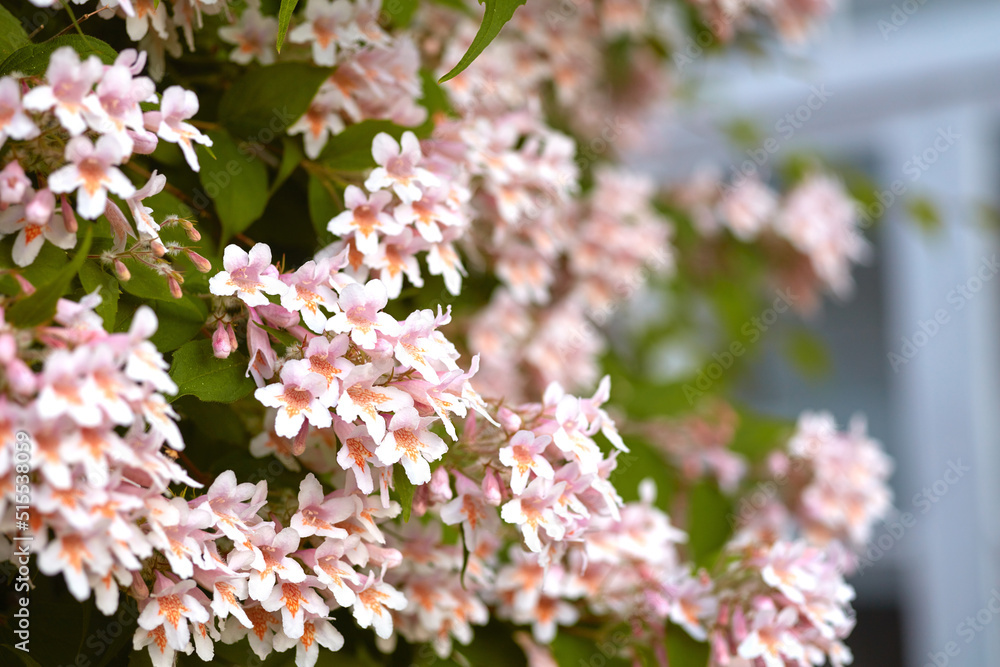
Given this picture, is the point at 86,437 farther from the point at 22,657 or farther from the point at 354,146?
the point at 354,146

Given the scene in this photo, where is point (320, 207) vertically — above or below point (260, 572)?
above

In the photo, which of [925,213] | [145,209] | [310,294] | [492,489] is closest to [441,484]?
[492,489]

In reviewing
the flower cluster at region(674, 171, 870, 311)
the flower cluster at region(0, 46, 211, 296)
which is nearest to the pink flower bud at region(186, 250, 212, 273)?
the flower cluster at region(0, 46, 211, 296)

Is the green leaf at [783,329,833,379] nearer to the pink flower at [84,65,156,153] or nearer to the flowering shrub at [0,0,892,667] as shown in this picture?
the flowering shrub at [0,0,892,667]

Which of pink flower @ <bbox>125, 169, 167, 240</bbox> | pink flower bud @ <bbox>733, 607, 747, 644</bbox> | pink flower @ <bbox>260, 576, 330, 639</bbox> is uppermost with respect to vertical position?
pink flower @ <bbox>125, 169, 167, 240</bbox>

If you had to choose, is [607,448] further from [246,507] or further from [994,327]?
[994,327]
